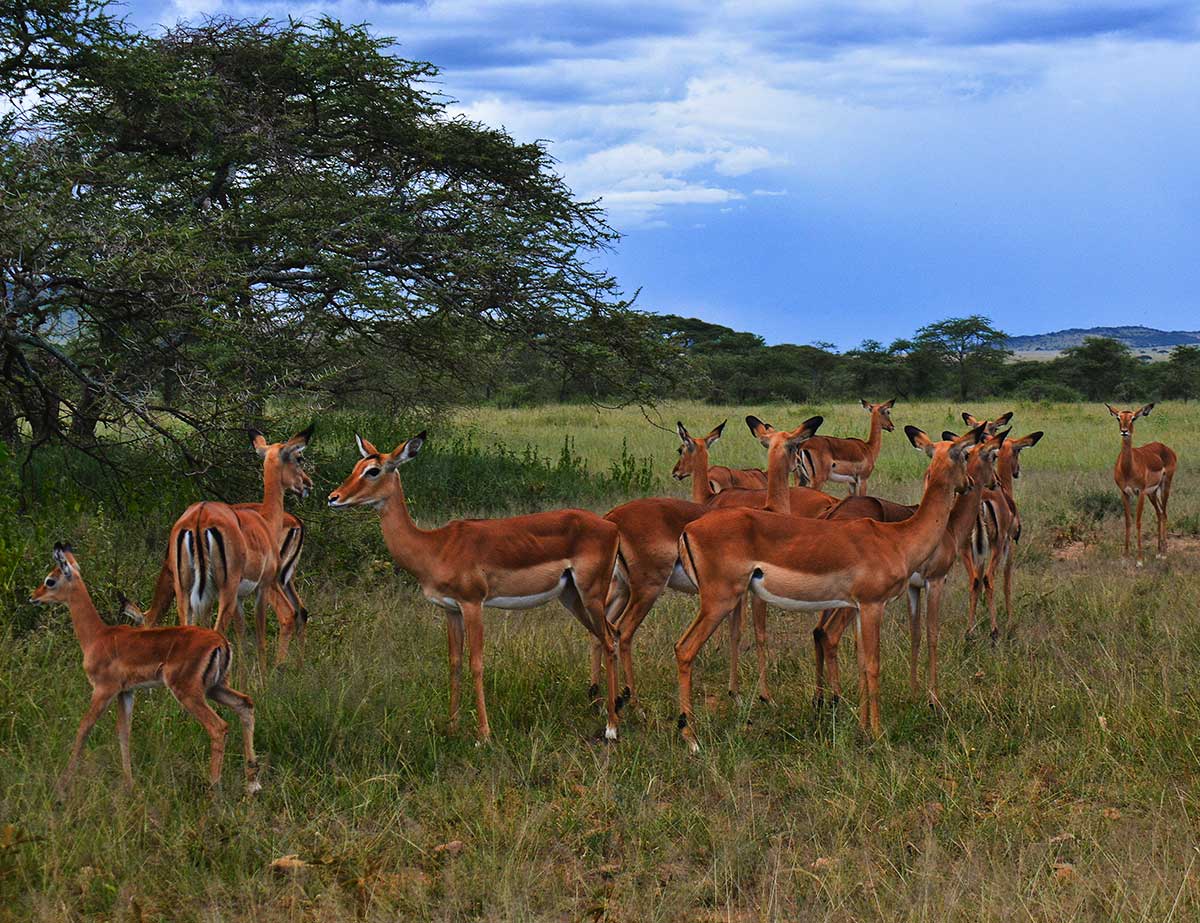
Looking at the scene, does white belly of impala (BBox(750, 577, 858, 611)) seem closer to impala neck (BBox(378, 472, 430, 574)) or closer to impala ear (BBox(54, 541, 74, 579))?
impala neck (BBox(378, 472, 430, 574))

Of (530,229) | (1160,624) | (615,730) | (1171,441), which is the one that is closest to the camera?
(615,730)

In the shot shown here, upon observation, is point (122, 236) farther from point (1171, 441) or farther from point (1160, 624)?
point (1171, 441)

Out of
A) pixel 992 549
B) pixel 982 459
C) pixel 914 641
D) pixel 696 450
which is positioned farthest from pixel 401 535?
pixel 696 450

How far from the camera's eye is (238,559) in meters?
5.88

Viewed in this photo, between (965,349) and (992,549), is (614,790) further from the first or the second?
(965,349)

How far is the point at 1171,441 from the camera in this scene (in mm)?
19141

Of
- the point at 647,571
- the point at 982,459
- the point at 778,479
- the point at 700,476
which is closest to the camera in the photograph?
the point at 647,571

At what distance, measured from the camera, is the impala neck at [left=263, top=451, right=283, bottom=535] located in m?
6.44

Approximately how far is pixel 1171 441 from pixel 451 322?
13.0 m

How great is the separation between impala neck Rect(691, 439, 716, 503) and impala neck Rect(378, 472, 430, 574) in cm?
396

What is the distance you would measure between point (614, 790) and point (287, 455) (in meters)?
3.21

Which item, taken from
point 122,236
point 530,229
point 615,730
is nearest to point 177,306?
point 122,236

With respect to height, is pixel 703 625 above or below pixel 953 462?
below

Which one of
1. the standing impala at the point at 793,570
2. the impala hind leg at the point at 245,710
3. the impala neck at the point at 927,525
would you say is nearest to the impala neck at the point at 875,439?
the impala neck at the point at 927,525
